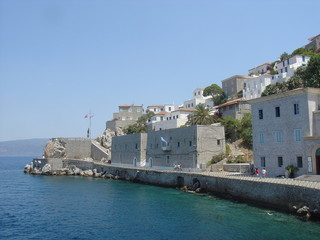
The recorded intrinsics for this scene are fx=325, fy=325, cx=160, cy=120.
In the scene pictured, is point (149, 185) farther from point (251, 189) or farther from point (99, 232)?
point (99, 232)

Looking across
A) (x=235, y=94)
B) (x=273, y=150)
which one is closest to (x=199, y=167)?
(x=273, y=150)

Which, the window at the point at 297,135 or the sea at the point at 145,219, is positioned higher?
the window at the point at 297,135

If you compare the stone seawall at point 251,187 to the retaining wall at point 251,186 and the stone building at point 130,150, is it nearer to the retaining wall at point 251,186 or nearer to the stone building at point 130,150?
the retaining wall at point 251,186

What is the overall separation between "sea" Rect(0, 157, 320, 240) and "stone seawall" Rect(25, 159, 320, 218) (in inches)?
38.8

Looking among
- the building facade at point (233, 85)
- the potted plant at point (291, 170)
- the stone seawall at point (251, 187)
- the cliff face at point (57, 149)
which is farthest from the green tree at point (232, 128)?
the cliff face at point (57, 149)

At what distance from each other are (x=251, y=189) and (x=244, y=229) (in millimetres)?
8400

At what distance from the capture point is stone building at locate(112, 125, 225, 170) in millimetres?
43969

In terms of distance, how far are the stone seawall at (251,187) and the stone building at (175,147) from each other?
394cm

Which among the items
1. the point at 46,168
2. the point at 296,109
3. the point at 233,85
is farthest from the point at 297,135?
the point at 46,168

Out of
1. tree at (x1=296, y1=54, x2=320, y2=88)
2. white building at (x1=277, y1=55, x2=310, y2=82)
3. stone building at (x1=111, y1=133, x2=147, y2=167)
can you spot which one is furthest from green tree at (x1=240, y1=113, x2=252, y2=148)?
white building at (x1=277, y1=55, x2=310, y2=82)

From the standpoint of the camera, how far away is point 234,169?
39.7m

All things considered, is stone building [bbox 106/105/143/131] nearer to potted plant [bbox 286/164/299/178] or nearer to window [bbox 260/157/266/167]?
window [bbox 260/157/266/167]

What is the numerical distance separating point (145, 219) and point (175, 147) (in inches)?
931

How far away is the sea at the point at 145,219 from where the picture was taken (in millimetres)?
20766
